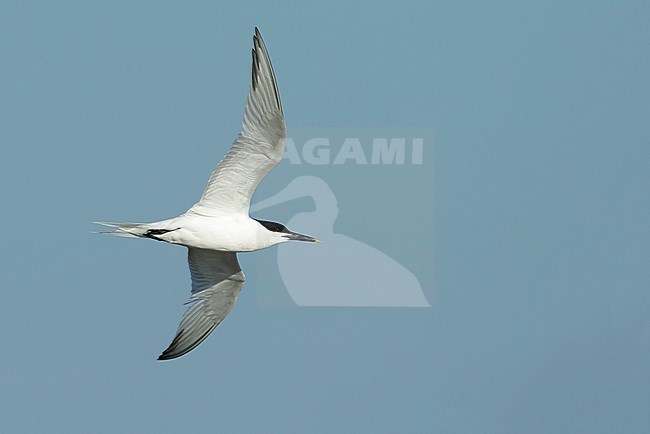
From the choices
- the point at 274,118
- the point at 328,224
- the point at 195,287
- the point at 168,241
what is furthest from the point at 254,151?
the point at 328,224

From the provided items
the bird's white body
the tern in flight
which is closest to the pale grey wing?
the tern in flight

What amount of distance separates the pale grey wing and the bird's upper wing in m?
0.46

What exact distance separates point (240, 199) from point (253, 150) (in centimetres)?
25

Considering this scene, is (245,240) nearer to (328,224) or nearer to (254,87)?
(254,87)

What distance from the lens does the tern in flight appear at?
195 inches

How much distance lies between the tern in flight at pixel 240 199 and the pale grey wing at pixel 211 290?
59 mm

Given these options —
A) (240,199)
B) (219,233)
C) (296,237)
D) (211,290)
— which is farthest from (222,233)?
(211,290)

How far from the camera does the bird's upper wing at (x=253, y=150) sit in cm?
492

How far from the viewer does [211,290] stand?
5.67 metres

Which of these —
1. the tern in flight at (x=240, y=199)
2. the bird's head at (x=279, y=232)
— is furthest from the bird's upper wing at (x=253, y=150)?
the bird's head at (x=279, y=232)

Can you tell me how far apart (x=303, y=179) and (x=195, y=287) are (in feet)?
7.31

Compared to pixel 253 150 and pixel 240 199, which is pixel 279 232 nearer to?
pixel 240 199

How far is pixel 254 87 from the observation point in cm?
496

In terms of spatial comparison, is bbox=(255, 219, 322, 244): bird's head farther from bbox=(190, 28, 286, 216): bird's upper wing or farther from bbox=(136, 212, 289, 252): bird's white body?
bbox=(190, 28, 286, 216): bird's upper wing
